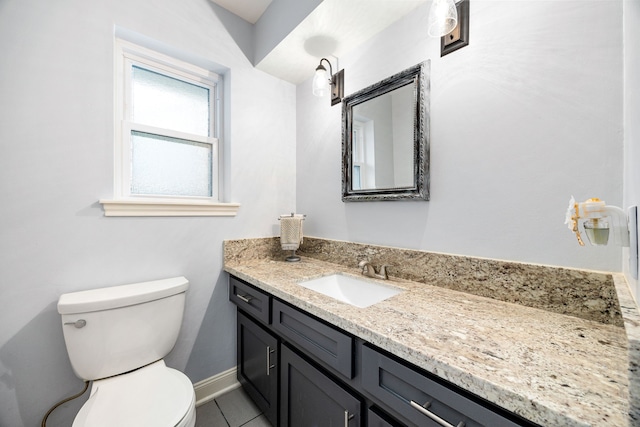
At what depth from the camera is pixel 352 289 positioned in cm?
135

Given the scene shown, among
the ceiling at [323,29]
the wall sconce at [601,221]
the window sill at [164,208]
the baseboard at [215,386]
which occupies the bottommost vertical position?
the baseboard at [215,386]

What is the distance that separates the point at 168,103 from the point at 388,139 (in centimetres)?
141

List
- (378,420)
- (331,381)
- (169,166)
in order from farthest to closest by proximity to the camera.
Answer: (169,166), (331,381), (378,420)

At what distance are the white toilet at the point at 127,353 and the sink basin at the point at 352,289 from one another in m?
0.69

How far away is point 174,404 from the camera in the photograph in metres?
0.96

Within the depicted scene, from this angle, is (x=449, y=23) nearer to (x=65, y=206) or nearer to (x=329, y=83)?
(x=329, y=83)

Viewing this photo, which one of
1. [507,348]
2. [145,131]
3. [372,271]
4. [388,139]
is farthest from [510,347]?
[145,131]

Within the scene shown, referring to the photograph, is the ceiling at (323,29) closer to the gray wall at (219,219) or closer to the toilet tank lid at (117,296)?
the gray wall at (219,219)

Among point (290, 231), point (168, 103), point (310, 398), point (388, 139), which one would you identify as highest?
point (168, 103)

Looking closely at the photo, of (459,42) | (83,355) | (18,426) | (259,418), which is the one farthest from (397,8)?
(18,426)

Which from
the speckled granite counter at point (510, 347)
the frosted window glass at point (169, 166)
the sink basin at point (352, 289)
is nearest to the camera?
the speckled granite counter at point (510, 347)

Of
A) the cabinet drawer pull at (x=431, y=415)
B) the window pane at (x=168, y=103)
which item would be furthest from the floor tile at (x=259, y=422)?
the window pane at (x=168, y=103)

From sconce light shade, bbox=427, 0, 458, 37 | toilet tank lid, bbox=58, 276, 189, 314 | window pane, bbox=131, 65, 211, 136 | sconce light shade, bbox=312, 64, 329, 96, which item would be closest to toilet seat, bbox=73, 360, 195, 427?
toilet tank lid, bbox=58, 276, 189, 314

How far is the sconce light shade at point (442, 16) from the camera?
37.5 inches
